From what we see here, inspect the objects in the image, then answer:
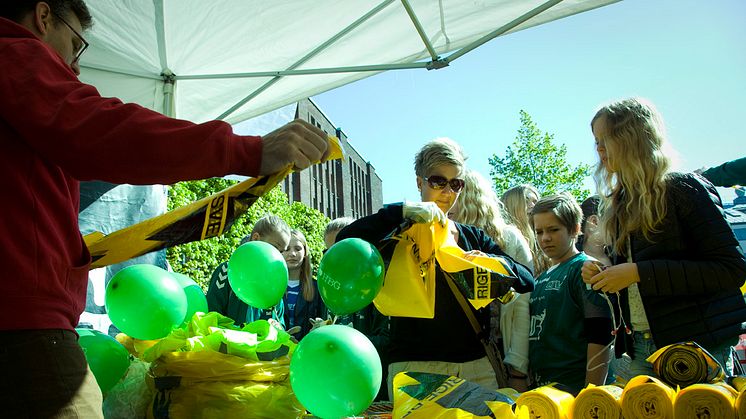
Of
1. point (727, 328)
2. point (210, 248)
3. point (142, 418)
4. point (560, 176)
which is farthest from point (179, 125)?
point (560, 176)

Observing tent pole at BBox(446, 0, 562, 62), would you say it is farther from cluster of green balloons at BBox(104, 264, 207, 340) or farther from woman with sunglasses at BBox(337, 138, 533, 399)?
cluster of green balloons at BBox(104, 264, 207, 340)

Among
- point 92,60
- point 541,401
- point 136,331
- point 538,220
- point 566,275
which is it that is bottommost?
point 541,401

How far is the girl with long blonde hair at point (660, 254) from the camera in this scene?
7.29ft

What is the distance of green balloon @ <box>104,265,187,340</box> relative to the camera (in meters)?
2.29

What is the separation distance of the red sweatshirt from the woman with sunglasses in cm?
117

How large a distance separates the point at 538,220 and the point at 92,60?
3.16 m

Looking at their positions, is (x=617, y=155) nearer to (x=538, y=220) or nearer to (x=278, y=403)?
(x=538, y=220)

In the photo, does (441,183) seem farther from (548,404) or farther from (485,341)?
(548,404)

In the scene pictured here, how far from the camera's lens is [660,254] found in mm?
2342

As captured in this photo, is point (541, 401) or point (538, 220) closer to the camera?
point (541, 401)

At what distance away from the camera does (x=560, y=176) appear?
19.7m

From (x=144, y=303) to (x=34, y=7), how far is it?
1.24 meters

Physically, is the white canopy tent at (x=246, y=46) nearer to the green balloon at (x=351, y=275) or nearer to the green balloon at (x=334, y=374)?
the green balloon at (x=351, y=275)

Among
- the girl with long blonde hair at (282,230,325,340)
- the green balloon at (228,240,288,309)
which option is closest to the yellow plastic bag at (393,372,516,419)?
the green balloon at (228,240,288,309)
